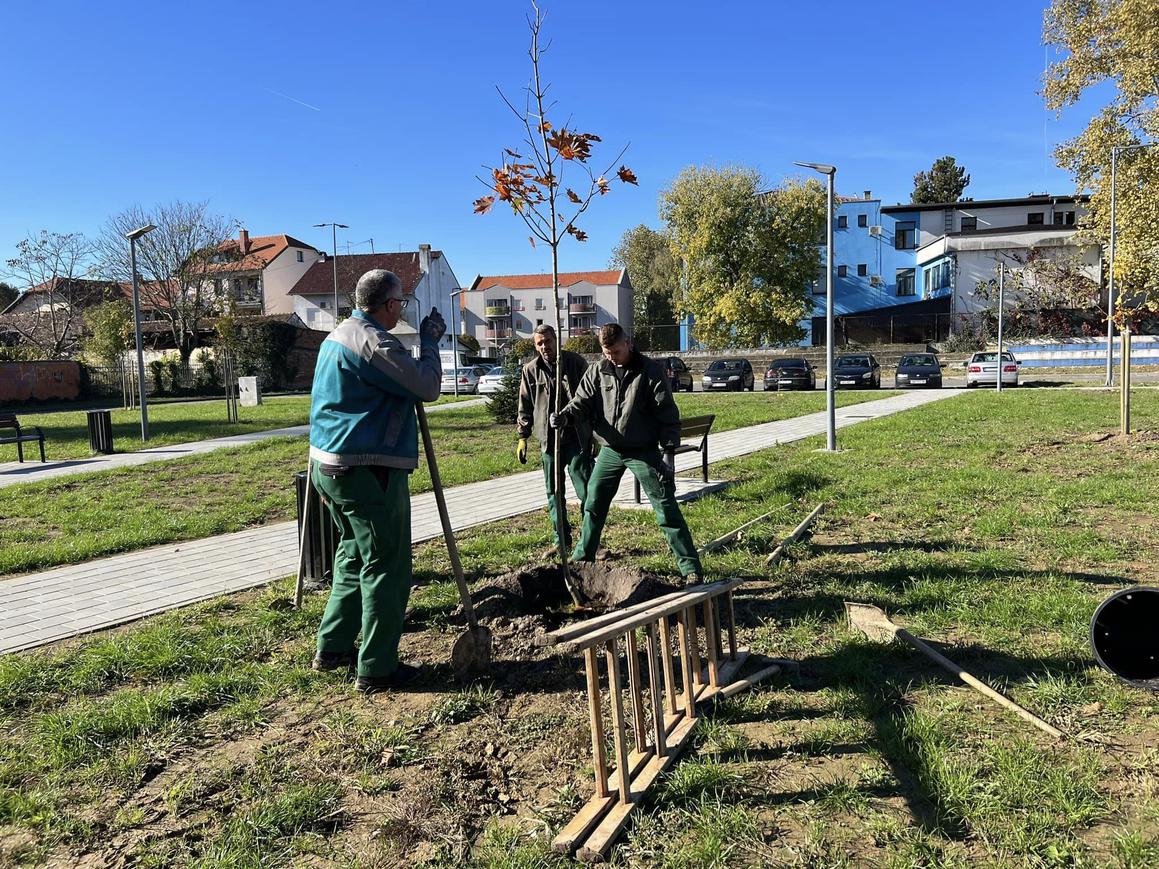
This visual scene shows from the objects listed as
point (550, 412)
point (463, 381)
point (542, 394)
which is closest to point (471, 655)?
point (550, 412)

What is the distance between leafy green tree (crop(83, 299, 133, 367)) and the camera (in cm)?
4075

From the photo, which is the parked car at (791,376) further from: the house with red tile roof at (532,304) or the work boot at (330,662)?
the house with red tile roof at (532,304)

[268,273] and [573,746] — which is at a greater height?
[268,273]

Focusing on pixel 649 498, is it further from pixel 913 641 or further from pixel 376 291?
pixel 376 291

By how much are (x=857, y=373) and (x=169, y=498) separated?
26.7 metres

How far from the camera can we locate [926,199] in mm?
76125

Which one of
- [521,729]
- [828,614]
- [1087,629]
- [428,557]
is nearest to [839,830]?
[521,729]

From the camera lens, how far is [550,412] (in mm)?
6164

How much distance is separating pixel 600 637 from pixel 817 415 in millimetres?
16654

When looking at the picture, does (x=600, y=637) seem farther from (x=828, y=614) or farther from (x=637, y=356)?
(x=637, y=356)

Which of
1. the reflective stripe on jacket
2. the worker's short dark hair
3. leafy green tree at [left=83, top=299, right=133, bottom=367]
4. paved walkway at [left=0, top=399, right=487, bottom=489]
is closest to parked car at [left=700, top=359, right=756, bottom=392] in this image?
paved walkway at [left=0, top=399, right=487, bottom=489]

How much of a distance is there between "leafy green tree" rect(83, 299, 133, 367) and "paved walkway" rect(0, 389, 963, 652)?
1531 inches

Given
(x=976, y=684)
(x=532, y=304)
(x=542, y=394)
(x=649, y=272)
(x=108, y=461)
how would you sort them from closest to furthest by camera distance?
(x=976, y=684)
(x=542, y=394)
(x=108, y=461)
(x=649, y=272)
(x=532, y=304)

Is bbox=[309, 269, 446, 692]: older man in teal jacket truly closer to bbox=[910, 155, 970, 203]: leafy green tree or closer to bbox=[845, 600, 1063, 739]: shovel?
bbox=[845, 600, 1063, 739]: shovel
